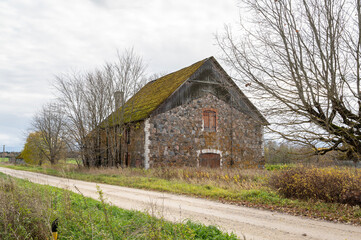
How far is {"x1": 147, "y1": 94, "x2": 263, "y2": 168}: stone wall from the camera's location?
21078 millimetres

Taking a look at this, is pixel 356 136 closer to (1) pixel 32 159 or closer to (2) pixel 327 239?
(2) pixel 327 239

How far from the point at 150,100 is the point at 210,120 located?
4914 millimetres

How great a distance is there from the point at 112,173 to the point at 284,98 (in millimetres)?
15421

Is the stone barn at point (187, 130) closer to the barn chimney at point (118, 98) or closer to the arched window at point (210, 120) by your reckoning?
the arched window at point (210, 120)

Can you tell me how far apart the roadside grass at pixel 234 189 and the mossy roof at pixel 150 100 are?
14.4 feet

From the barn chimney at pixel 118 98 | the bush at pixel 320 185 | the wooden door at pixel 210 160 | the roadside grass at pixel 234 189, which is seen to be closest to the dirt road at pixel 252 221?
the roadside grass at pixel 234 189

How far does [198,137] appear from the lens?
22375mm

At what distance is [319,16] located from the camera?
622 centimetres

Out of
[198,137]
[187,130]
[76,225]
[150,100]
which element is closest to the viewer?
[76,225]

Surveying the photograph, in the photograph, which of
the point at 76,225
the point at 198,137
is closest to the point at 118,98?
the point at 198,137

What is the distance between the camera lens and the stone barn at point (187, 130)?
21.1m

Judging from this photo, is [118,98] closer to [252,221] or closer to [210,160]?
[210,160]

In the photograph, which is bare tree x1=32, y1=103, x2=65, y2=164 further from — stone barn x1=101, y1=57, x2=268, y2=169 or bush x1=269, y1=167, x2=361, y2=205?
bush x1=269, y1=167, x2=361, y2=205


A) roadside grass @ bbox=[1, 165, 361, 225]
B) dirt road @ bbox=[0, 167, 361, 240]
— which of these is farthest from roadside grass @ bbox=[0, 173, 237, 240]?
roadside grass @ bbox=[1, 165, 361, 225]
